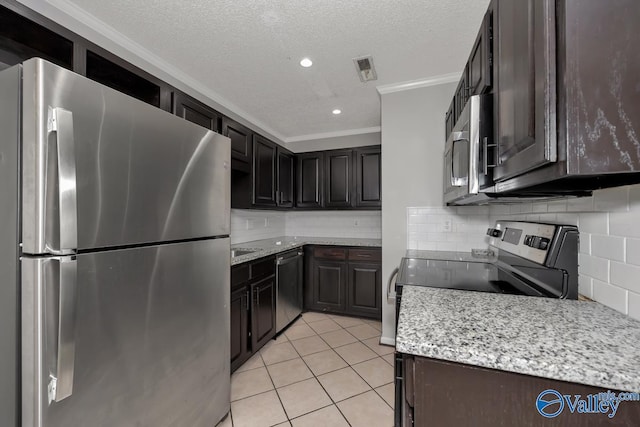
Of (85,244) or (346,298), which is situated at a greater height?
(85,244)

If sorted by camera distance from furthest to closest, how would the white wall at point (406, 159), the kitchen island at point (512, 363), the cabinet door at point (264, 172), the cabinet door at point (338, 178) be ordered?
the cabinet door at point (338, 178) < the cabinet door at point (264, 172) < the white wall at point (406, 159) < the kitchen island at point (512, 363)

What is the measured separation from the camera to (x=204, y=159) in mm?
1406

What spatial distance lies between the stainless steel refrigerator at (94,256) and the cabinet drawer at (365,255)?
6.86 feet

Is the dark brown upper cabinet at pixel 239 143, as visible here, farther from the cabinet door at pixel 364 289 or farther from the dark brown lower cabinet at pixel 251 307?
the cabinet door at pixel 364 289

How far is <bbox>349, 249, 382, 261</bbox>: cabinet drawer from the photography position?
3098 mm

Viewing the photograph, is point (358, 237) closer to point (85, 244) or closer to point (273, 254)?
point (273, 254)

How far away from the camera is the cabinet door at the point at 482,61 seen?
3.65 feet

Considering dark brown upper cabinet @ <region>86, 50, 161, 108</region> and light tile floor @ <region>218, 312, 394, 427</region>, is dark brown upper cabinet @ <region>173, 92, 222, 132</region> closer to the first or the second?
dark brown upper cabinet @ <region>86, 50, 161, 108</region>

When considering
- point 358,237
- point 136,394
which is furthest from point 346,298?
point 136,394

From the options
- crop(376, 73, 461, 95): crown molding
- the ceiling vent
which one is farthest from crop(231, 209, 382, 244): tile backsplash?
the ceiling vent

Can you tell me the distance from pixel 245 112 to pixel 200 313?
2.43 metres

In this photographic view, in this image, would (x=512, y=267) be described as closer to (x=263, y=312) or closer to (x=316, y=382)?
(x=316, y=382)

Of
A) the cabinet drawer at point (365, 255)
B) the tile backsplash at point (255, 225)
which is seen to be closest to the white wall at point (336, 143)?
the tile backsplash at point (255, 225)

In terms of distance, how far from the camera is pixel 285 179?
3.60 metres
